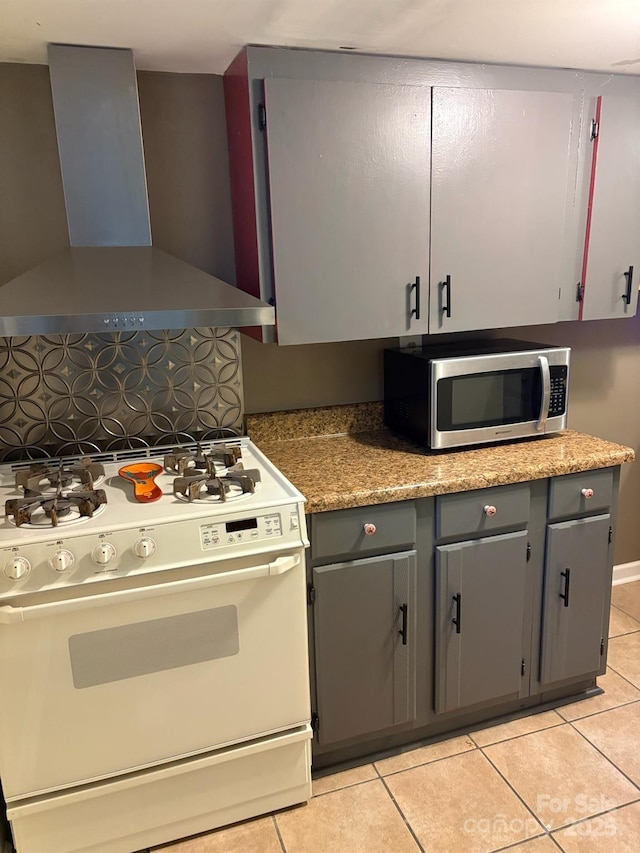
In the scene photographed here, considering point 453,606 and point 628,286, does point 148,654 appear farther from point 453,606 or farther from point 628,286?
point 628,286

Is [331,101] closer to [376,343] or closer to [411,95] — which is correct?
[411,95]

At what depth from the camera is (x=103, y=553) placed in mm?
1524

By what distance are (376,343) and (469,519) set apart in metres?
0.79

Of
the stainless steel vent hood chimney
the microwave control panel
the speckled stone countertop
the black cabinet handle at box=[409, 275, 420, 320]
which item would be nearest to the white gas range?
the speckled stone countertop

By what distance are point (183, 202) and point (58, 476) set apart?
98 cm


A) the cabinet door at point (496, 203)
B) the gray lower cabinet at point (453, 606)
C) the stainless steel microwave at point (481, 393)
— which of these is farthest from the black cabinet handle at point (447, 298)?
the gray lower cabinet at point (453, 606)

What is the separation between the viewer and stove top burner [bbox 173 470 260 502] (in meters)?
1.70

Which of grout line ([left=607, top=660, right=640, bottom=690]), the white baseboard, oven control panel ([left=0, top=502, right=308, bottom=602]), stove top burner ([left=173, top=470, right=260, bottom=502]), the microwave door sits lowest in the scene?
grout line ([left=607, top=660, right=640, bottom=690])

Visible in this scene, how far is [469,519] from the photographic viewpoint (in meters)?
2.00

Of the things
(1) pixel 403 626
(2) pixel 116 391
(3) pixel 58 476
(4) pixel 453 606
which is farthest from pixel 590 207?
(3) pixel 58 476

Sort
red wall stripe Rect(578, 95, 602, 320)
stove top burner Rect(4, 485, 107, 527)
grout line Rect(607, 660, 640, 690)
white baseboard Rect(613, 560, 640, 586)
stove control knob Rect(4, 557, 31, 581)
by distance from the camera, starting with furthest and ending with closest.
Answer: white baseboard Rect(613, 560, 640, 586) < grout line Rect(607, 660, 640, 690) < red wall stripe Rect(578, 95, 602, 320) < stove top burner Rect(4, 485, 107, 527) < stove control knob Rect(4, 557, 31, 581)

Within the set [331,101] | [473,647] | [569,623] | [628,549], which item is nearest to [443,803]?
[473,647]

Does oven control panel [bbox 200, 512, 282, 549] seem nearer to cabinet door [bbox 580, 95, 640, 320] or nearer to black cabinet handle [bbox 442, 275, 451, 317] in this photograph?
black cabinet handle [bbox 442, 275, 451, 317]

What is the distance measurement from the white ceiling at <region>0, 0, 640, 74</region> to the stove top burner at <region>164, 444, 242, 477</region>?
3.79 feet
